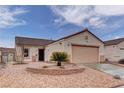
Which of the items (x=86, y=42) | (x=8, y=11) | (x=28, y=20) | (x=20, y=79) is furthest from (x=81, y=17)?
(x=20, y=79)

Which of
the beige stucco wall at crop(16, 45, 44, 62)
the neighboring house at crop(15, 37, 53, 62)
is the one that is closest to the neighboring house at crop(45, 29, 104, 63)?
the neighboring house at crop(15, 37, 53, 62)

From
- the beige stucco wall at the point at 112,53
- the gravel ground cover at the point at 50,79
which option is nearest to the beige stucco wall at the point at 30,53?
the gravel ground cover at the point at 50,79

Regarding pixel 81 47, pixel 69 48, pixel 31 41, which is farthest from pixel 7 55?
pixel 81 47

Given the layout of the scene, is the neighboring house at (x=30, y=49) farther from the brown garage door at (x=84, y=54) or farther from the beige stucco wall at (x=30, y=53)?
the brown garage door at (x=84, y=54)

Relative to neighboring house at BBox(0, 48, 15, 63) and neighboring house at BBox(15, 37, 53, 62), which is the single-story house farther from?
neighboring house at BBox(0, 48, 15, 63)

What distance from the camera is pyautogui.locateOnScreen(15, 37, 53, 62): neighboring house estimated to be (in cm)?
561

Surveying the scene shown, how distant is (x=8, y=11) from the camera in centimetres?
520

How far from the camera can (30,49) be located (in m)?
6.13

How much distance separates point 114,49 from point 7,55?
3.77m

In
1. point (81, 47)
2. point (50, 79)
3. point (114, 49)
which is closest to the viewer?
point (50, 79)

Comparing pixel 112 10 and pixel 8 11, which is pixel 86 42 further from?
pixel 8 11

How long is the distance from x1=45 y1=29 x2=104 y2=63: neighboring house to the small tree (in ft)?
0.39

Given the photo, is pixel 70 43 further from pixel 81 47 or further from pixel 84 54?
pixel 84 54
